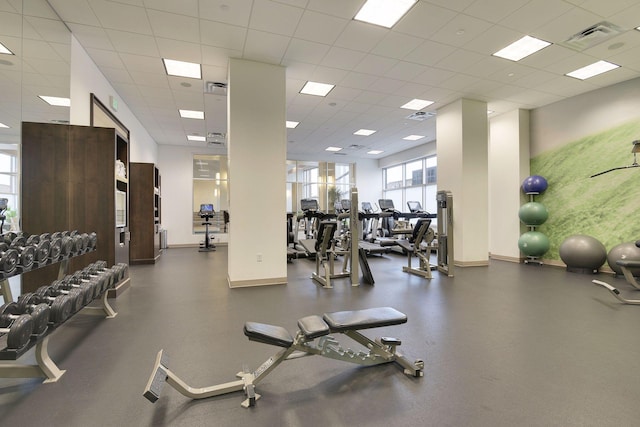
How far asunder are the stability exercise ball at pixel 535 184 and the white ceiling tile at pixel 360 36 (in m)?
4.99

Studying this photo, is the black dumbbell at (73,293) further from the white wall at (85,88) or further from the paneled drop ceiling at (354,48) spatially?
the paneled drop ceiling at (354,48)

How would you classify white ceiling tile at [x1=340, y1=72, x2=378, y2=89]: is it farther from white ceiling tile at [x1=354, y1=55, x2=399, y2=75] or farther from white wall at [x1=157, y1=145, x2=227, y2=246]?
white wall at [x1=157, y1=145, x2=227, y2=246]

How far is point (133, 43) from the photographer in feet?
13.7

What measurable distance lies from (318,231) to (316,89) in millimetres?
2939

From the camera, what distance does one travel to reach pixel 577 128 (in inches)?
246

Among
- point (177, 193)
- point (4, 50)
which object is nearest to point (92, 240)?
point (4, 50)

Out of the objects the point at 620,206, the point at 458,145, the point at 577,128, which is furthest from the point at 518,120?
the point at 620,206

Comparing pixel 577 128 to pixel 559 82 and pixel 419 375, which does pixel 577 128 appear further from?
pixel 419 375

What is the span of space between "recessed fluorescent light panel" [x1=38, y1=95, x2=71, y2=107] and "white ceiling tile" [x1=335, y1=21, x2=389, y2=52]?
12.4ft

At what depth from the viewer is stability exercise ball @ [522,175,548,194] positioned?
261 inches

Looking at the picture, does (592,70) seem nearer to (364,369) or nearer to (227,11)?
(227,11)

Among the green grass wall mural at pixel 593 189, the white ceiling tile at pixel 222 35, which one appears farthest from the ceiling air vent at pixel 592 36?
the white ceiling tile at pixel 222 35

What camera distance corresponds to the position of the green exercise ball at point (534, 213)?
21.4 feet

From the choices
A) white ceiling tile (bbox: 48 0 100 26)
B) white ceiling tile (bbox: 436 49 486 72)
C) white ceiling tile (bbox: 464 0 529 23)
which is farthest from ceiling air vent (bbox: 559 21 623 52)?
white ceiling tile (bbox: 48 0 100 26)
